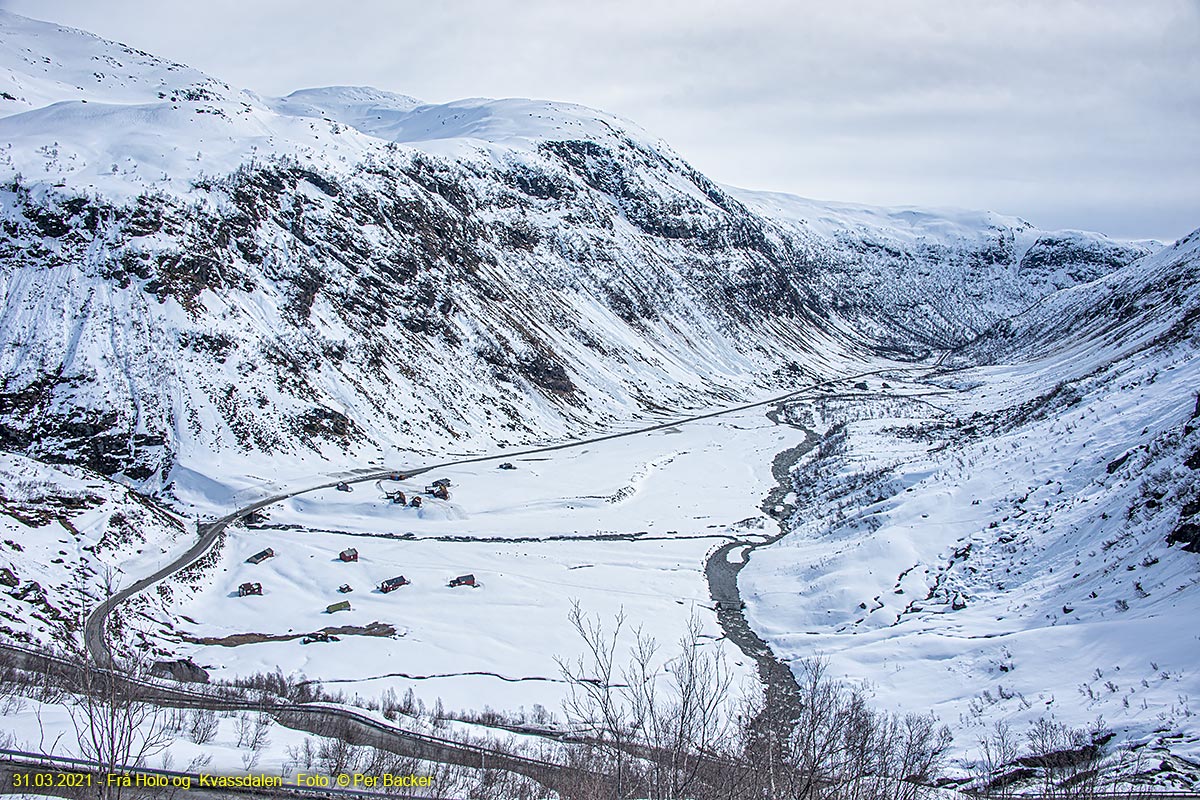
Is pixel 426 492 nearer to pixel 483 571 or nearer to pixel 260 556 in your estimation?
pixel 260 556

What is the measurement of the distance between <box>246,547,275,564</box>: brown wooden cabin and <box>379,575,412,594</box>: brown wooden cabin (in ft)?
25.2

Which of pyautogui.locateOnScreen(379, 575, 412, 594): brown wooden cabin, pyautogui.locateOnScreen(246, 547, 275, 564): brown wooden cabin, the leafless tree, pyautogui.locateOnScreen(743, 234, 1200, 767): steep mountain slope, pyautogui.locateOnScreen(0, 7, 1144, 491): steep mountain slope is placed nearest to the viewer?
the leafless tree

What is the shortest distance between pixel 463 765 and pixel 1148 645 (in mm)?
17753

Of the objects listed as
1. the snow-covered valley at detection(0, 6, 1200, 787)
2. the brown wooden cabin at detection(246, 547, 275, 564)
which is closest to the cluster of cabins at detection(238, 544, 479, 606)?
the brown wooden cabin at detection(246, 547, 275, 564)

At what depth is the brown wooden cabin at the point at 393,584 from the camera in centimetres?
3688

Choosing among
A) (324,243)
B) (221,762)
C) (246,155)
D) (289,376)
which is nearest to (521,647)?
(221,762)

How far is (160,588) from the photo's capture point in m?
33.7

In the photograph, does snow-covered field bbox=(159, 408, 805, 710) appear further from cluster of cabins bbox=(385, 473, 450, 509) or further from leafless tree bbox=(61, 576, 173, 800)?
leafless tree bbox=(61, 576, 173, 800)

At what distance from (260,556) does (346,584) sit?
6.45 m

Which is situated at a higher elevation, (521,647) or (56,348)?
(56,348)

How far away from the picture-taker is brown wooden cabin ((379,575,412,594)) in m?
36.9

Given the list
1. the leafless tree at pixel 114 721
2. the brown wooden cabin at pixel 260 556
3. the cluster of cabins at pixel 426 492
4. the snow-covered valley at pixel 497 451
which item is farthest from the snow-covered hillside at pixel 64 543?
the cluster of cabins at pixel 426 492

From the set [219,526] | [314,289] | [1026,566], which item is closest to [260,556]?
[219,526]

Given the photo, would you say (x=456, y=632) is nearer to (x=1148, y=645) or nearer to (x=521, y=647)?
(x=521, y=647)
